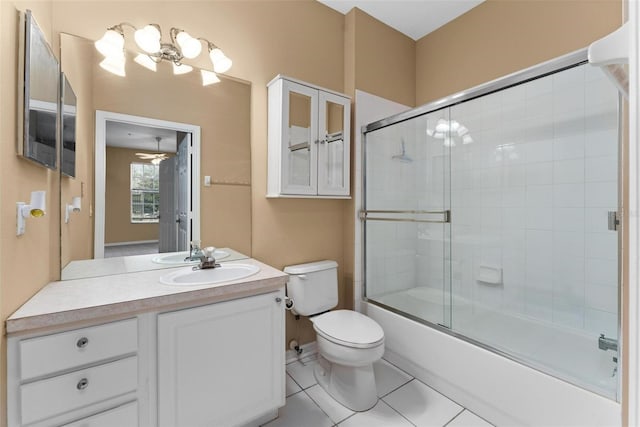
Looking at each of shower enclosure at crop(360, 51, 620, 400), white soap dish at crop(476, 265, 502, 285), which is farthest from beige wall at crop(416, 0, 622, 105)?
white soap dish at crop(476, 265, 502, 285)

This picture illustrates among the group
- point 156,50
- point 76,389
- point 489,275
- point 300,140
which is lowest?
point 76,389

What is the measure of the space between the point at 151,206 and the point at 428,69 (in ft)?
8.68

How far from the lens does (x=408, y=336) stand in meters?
2.04

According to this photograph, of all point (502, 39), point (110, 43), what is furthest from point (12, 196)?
point (502, 39)

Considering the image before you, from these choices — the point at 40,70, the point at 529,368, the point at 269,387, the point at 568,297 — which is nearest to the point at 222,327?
the point at 269,387

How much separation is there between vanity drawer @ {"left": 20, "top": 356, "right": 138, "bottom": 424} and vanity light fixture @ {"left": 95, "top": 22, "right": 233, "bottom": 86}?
4.71 feet

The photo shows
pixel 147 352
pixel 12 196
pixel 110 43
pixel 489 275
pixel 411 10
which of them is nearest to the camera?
pixel 12 196

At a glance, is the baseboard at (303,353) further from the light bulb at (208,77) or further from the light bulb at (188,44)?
the light bulb at (188,44)

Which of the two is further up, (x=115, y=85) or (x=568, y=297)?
(x=115, y=85)

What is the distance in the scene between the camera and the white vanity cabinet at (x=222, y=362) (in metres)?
1.23

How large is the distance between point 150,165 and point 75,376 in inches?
41.7

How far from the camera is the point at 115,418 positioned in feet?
3.67

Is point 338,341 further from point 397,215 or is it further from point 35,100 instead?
point 35,100

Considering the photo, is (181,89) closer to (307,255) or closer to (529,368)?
(307,255)
